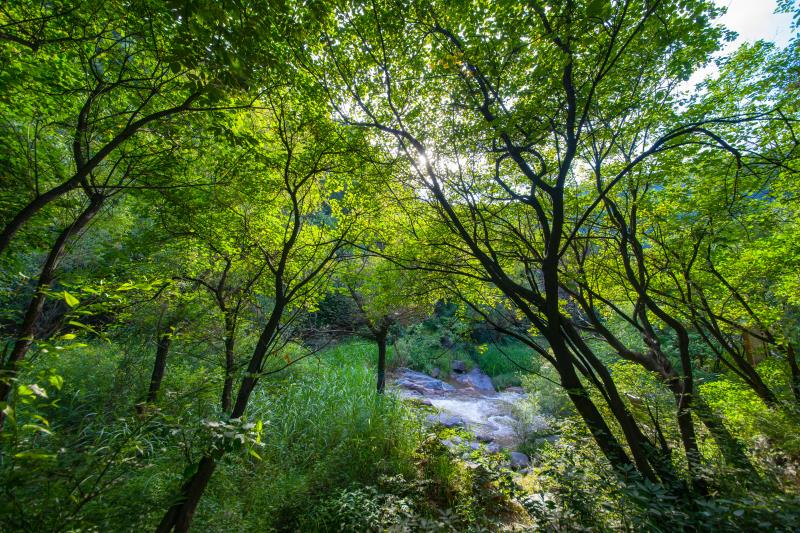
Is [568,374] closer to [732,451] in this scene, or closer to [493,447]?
[732,451]

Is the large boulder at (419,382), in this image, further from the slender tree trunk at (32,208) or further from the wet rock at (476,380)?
the slender tree trunk at (32,208)

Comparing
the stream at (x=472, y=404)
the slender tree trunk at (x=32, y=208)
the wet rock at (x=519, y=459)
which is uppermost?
the slender tree trunk at (x=32, y=208)

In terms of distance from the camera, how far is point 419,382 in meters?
11.6

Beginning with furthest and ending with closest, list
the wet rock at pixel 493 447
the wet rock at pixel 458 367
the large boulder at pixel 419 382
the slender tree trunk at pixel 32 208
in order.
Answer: the wet rock at pixel 458 367
the large boulder at pixel 419 382
the wet rock at pixel 493 447
the slender tree trunk at pixel 32 208

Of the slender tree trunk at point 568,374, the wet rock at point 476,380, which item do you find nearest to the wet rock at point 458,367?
the wet rock at point 476,380

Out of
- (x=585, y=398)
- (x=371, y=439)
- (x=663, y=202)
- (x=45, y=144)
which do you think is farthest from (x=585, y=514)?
(x=45, y=144)

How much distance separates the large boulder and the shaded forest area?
224 inches

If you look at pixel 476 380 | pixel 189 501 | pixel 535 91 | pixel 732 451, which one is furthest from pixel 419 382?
pixel 535 91

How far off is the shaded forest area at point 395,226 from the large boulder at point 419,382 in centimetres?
570

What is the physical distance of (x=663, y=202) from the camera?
4.07 metres

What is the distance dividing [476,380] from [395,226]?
1050 cm

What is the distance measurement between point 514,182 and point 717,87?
9.36 ft

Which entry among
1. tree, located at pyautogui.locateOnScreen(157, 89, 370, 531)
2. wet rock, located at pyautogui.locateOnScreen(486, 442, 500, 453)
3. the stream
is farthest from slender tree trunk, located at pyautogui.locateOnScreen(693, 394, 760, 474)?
wet rock, located at pyautogui.locateOnScreen(486, 442, 500, 453)

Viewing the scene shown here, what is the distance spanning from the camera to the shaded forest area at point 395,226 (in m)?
1.97
